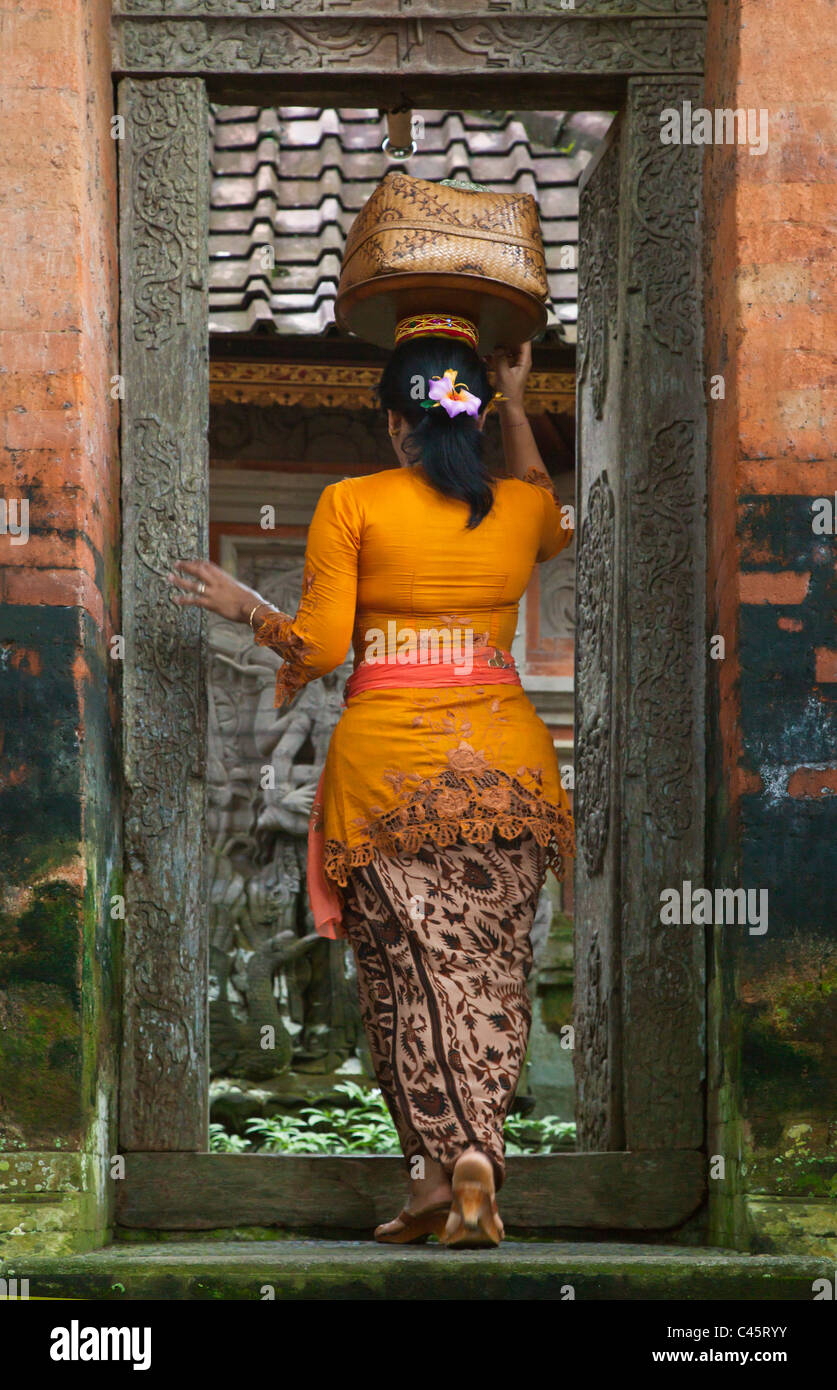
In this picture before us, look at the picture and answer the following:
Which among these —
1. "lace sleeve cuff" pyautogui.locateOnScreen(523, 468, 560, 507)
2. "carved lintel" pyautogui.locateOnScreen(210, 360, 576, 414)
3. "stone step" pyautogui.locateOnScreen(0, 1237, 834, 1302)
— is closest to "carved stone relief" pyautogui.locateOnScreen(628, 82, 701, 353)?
"lace sleeve cuff" pyautogui.locateOnScreen(523, 468, 560, 507)

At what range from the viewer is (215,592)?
4.88 metres

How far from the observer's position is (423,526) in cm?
471

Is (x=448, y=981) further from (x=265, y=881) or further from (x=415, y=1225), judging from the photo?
(x=265, y=881)

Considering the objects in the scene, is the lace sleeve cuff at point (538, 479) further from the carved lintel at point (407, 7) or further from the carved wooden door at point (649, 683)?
the carved lintel at point (407, 7)

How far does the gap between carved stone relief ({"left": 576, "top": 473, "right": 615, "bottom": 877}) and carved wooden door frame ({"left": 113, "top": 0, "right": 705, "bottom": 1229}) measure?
0.08 feet

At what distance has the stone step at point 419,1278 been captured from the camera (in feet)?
12.7

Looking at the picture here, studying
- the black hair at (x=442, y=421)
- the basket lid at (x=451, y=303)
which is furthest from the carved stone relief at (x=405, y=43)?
the black hair at (x=442, y=421)

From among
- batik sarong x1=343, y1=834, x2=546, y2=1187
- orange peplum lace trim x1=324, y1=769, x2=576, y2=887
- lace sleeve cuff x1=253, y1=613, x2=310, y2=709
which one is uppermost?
lace sleeve cuff x1=253, y1=613, x2=310, y2=709

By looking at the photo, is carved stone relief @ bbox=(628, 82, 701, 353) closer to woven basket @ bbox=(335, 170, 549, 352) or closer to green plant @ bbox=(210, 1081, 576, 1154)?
woven basket @ bbox=(335, 170, 549, 352)

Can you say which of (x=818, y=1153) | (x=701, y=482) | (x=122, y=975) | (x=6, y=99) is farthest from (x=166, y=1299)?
(x=6, y=99)

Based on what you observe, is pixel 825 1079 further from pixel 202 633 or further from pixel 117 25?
pixel 117 25

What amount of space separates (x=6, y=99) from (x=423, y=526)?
1522 mm

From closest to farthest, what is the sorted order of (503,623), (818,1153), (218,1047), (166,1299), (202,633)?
(166,1299) → (818,1153) → (503,623) → (202,633) → (218,1047)

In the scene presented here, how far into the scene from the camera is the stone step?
388 cm
